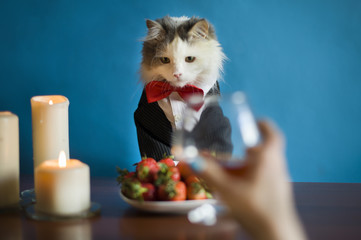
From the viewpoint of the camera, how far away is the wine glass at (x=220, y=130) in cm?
46

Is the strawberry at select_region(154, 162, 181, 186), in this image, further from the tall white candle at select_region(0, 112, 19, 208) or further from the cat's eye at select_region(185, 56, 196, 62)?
the cat's eye at select_region(185, 56, 196, 62)

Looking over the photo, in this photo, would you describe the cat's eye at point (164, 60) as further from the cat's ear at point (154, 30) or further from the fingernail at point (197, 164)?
the fingernail at point (197, 164)

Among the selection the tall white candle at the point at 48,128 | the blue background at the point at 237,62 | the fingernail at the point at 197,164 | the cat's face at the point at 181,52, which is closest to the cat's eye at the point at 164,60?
the cat's face at the point at 181,52

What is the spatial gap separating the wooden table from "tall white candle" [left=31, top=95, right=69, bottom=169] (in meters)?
0.15

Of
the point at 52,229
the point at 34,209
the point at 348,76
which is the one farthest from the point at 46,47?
the point at 348,76

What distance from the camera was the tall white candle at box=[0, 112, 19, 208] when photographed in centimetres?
78

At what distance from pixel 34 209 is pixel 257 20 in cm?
134

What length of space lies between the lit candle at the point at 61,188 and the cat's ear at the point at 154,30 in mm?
828

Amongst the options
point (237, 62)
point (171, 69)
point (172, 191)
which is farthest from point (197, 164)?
point (237, 62)

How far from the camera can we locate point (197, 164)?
445 mm

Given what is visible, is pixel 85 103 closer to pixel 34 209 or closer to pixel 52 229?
pixel 34 209

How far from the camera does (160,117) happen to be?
145cm

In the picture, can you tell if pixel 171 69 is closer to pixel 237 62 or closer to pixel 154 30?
pixel 154 30

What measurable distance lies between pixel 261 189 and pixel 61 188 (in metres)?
0.44
